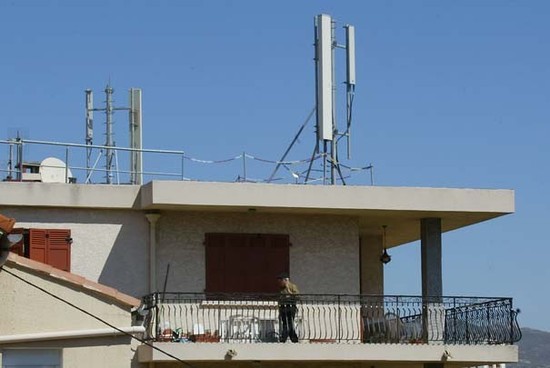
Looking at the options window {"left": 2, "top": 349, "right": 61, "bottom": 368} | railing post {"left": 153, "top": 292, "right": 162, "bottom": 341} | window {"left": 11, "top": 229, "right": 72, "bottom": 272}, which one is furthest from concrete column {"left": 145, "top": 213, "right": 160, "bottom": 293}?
window {"left": 2, "top": 349, "right": 61, "bottom": 368}

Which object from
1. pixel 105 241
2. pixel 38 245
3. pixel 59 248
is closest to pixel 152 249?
pixel 105 241

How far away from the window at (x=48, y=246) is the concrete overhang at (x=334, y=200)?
5.66ft

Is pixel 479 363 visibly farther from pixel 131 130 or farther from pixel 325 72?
pixel 131 130

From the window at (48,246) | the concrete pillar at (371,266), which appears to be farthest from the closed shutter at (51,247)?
the concrete pillar at (371,266)

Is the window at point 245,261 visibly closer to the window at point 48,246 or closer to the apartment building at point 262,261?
the apartment building at point 262,261

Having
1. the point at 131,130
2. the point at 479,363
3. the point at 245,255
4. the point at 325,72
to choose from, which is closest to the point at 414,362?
the point at 479,363

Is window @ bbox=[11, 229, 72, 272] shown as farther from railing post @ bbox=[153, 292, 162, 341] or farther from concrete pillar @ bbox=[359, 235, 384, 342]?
concrete pillar @ bbox=[359, 235, 384, 342]

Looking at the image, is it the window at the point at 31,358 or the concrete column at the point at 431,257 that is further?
the concrete column at the point at 431,257

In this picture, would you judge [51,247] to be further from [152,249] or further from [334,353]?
[334,353]

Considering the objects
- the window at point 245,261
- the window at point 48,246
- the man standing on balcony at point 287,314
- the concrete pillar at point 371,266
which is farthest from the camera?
the concrete pillar at point 371,266

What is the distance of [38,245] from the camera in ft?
107

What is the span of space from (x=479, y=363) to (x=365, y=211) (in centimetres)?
382

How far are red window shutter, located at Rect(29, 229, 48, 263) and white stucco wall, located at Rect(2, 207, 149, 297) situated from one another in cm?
17

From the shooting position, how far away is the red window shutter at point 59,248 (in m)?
32.6
